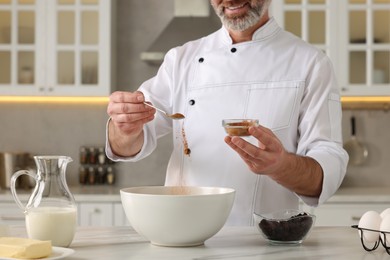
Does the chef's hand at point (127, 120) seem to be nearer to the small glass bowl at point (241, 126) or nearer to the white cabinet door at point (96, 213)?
the small glass bowl at point (241, 126)

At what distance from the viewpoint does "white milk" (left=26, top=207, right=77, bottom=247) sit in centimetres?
167

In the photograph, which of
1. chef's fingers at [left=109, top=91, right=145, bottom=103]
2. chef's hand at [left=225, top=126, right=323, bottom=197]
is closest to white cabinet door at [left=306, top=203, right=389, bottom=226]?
chef's hand at [left=225, top=126, right=323, bottom=197]

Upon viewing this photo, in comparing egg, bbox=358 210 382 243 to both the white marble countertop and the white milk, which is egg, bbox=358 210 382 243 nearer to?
the white marble countertop

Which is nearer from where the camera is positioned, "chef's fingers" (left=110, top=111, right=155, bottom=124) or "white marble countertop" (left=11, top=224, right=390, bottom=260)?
"white marble countertop" (left=11, top=224, right=390, bottom=260)

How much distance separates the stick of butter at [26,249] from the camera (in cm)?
148

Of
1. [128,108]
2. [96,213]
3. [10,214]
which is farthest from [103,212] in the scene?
[128,108]

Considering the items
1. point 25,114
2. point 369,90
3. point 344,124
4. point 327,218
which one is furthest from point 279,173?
point 25,114

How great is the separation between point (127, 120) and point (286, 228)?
1.92 ft

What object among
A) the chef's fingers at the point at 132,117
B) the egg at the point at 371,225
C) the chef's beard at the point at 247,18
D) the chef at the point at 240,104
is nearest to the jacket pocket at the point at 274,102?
the chef at the point at 240,104

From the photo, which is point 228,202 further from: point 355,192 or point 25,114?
point 25,114

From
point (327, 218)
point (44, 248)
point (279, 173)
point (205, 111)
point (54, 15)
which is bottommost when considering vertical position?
point (327, 218)

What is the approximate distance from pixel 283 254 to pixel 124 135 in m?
0.80

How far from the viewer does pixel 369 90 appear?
418 cm

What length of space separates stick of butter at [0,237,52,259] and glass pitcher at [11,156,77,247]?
0.15 meters
